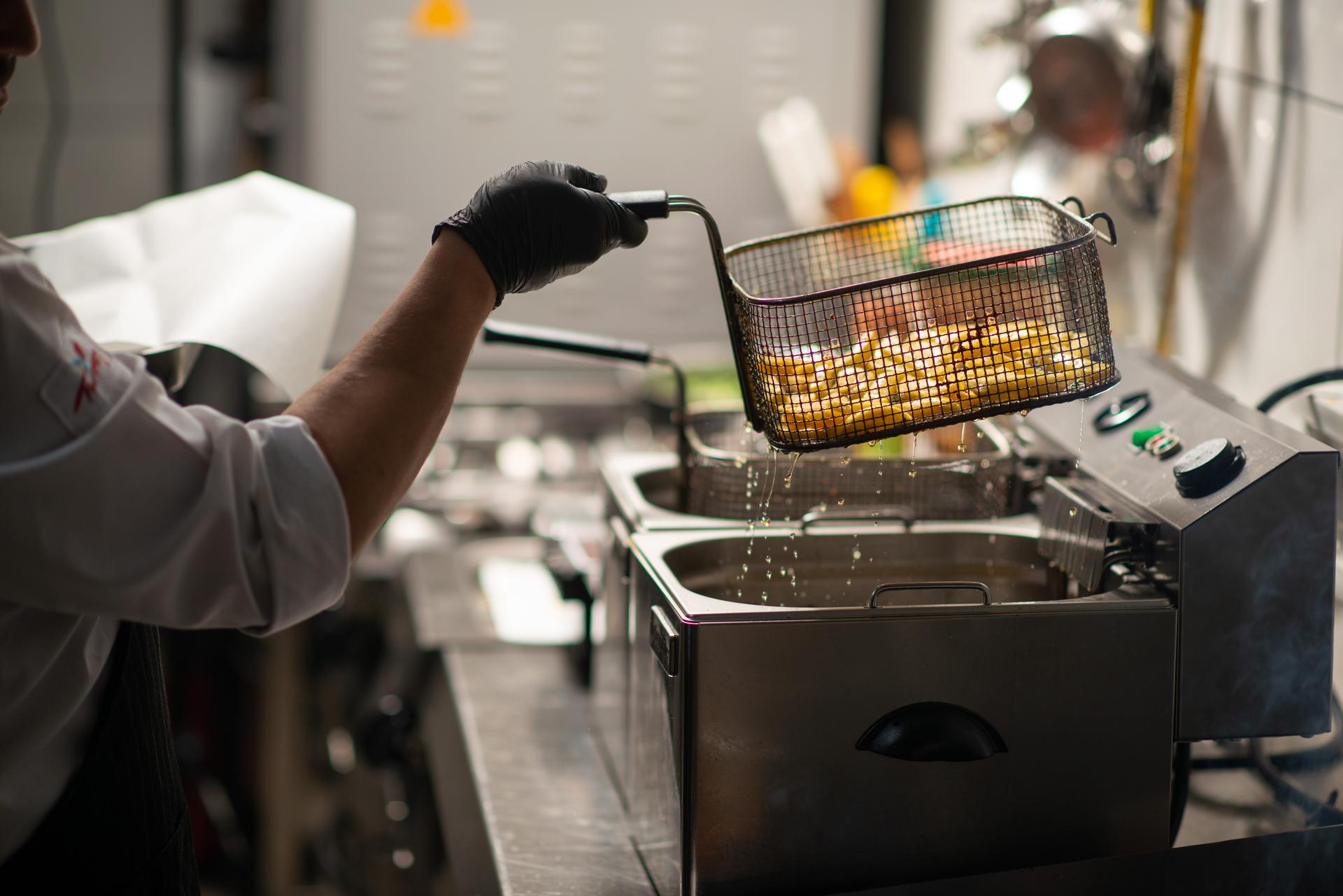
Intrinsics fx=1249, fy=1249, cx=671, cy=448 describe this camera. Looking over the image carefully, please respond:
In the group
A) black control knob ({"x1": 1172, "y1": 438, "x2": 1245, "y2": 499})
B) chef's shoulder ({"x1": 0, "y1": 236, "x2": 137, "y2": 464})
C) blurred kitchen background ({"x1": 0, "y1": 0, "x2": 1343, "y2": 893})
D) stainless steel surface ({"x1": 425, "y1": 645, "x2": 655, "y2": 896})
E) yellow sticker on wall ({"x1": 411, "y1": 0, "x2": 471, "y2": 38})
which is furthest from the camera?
yellow sticker on wall ({"x1": 411, "y1": 0, "x2": 471, "y2": 38})

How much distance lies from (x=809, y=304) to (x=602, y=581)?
617 mm

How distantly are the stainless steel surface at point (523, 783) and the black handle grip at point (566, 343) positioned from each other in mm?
490

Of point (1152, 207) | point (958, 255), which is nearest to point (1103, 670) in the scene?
point (958, 255)

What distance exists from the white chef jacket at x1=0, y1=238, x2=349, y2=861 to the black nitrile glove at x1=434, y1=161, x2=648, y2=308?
0.74 feet

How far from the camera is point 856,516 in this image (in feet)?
Result: 4.27

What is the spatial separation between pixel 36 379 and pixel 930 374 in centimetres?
68

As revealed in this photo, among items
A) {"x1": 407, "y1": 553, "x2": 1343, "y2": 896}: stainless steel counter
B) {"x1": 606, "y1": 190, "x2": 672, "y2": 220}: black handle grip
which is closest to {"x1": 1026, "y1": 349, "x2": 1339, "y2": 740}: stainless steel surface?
{"x1": 407, "y1": 553, "x2": 1343, "y2": 896}: stainless steel counter

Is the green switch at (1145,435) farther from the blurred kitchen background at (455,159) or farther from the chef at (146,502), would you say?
the blurred kitchen background at (455,159)

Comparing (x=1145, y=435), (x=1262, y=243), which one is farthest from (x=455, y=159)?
(x=1145, y=435)

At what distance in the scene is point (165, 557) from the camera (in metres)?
0.81

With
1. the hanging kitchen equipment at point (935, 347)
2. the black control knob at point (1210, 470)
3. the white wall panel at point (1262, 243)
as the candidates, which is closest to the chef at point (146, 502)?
the hanging kitchen equipment at point (935, 347)

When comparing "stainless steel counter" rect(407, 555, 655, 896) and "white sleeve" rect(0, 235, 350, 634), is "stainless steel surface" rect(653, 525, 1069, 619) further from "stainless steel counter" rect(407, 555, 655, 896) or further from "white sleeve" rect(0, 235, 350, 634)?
"white sleeve" rect(0, 235, 350, 634)

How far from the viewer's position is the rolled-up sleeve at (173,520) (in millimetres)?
792

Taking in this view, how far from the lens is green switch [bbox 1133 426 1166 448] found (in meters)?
1.27
